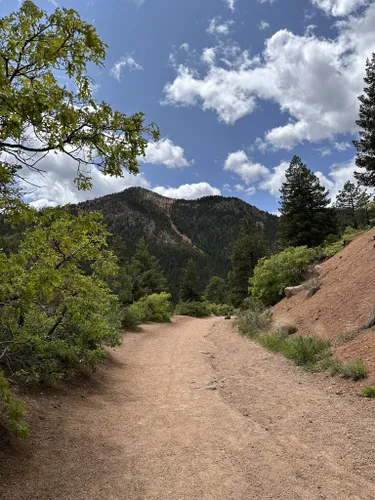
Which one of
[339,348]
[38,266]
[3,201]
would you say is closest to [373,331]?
[339,348]

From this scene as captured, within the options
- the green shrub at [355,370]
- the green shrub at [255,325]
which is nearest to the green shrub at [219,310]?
the green shrub at [255,325]

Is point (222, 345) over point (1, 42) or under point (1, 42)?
under

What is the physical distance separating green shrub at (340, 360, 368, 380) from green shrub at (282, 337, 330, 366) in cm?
130

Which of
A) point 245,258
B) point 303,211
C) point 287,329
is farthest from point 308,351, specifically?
point 245,258

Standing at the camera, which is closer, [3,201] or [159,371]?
[3,201]

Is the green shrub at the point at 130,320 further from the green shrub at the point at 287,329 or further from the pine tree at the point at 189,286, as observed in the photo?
the pine tree at the point at 189,286

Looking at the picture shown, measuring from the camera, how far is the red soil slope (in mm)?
9445

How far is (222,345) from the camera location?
1377cm

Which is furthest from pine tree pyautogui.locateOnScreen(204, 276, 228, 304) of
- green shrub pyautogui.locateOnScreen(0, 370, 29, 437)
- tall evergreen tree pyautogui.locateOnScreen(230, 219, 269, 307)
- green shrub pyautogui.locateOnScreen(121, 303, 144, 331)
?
green shrub pyautogui.locateOnScreen(0, 370, 29, 437)

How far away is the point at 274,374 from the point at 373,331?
2.59 meters

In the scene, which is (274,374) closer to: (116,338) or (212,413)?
(212,413)

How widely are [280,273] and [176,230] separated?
541ft

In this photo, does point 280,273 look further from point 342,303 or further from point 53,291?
point 53,291

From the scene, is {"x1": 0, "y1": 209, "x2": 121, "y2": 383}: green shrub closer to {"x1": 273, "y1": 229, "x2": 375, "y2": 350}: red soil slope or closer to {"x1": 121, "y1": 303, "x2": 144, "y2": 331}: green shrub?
{"x1": 273, "y1": 229, "x2": 375, "y2": 350}: red soil slope
